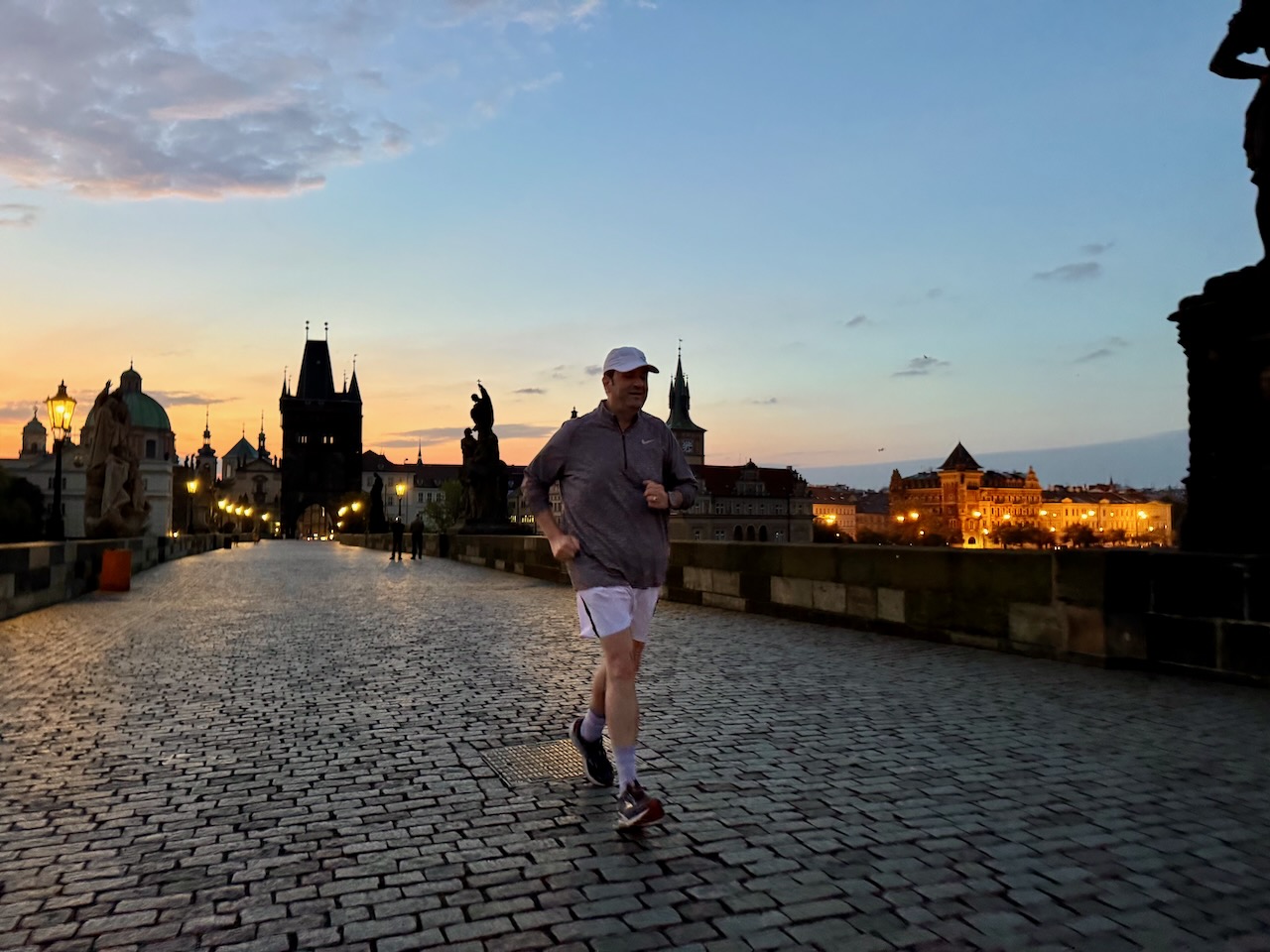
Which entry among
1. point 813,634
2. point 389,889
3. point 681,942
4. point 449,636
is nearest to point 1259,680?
point 813,634

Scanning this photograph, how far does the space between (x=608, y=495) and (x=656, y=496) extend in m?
0.20

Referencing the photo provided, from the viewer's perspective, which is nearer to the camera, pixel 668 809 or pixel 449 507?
pixel 668 809

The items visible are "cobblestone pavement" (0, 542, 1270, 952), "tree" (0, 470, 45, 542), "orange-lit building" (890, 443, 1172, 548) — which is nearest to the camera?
"cobblestone pavement" (0, 542, 1270, 952)

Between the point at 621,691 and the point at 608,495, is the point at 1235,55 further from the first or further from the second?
the point at 621,691

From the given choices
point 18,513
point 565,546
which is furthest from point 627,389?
point 18,513

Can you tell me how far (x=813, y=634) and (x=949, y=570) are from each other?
1509mm

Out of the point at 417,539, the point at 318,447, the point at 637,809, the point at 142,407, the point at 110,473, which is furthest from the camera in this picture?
the point at 318,447

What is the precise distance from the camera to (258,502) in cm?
17488

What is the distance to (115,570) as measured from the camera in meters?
16.0

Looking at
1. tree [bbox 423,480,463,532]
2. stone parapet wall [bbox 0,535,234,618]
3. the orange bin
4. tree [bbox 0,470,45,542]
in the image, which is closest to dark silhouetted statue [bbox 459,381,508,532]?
stone parapet wall [bbox 0,535,234,618]

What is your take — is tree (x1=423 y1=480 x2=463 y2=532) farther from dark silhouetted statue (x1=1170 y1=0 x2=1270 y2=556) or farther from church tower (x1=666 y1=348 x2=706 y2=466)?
dark silhouetted statue (x1=1170 y1=0 x2=1270 y2=556)

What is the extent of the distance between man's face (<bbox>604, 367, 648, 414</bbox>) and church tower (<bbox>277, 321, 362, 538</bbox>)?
5890 inches

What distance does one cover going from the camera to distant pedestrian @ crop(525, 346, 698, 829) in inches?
149

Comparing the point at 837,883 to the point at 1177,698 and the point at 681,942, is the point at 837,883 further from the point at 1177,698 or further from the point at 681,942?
the point at 1177,698
